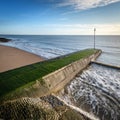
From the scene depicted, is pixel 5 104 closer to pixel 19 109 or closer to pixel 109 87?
pixel 19 109

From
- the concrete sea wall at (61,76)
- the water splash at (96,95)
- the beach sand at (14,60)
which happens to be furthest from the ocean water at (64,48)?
the water splash at (96,95)

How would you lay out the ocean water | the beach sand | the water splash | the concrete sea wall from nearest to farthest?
the water splash < the concrete sea wall < the beach sand < the ocean water

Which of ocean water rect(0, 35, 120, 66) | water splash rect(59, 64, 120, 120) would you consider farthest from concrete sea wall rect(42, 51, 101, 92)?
ocean water rect(0, 35, 120, 66)

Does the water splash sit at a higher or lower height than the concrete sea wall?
lower

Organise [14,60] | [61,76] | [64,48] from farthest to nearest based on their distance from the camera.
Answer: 1. [64,48]
2. [14,60]
3. [61,76]

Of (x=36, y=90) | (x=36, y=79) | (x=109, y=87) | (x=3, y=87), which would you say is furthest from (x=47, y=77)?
(x=109, y=87)

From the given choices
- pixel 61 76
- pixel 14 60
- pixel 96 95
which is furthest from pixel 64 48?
pixel 96 95

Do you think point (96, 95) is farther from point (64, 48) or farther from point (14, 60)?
point (64, 48)

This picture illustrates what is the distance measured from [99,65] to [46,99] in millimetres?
11547

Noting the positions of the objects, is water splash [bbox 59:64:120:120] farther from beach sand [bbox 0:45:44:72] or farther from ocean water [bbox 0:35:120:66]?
ocean water [bbox 0:35:120:66]

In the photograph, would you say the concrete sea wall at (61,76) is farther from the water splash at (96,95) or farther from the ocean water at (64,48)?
the ocean water at (64,48)

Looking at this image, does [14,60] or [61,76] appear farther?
[14,60]

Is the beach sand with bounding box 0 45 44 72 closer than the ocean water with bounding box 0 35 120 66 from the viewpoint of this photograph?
Yes

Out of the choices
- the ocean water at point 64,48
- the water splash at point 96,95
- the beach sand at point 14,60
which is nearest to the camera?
the water splash at point 96,95
